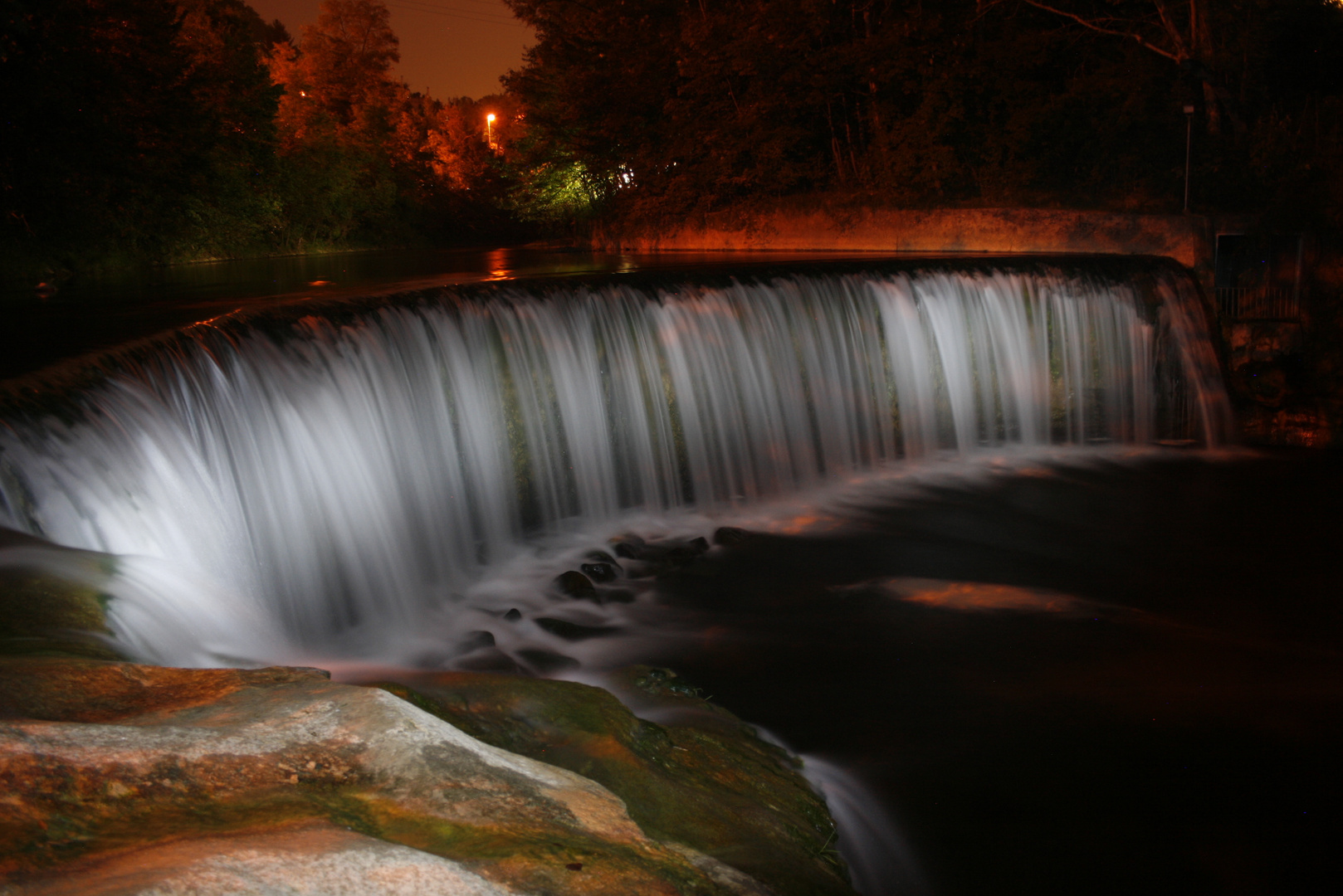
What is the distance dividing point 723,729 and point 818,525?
5168 mm

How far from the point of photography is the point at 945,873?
4.61 m

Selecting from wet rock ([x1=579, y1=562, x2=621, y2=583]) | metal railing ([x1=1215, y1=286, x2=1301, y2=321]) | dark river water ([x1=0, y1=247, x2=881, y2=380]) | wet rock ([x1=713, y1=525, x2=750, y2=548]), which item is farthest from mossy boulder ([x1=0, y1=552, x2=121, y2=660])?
metal railing ([x1=1215, y1=286, x2=1301, y2=321])

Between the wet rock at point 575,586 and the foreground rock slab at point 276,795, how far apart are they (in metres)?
4.86

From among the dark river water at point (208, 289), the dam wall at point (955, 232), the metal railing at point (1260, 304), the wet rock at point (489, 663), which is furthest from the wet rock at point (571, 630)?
the dam wall at point (955, 232)

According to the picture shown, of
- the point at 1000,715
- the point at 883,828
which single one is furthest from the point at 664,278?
the point at 883,828

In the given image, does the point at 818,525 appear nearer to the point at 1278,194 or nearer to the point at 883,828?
the point at 883,828

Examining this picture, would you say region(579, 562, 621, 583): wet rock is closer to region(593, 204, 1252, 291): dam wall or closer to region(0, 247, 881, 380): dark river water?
region(0, 247, 881, 380): dark river water

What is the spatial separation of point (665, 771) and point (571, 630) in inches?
143

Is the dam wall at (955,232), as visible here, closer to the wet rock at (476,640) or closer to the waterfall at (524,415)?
the waterfall at (524,415)

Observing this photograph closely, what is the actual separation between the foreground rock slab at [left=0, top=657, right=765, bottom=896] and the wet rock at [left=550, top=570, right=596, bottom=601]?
4.86 metres

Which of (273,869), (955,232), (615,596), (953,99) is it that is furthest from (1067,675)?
(953,99)

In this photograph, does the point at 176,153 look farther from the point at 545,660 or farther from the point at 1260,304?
the point at 1260,304

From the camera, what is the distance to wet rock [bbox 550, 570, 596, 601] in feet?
26.2

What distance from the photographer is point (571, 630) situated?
734cm
